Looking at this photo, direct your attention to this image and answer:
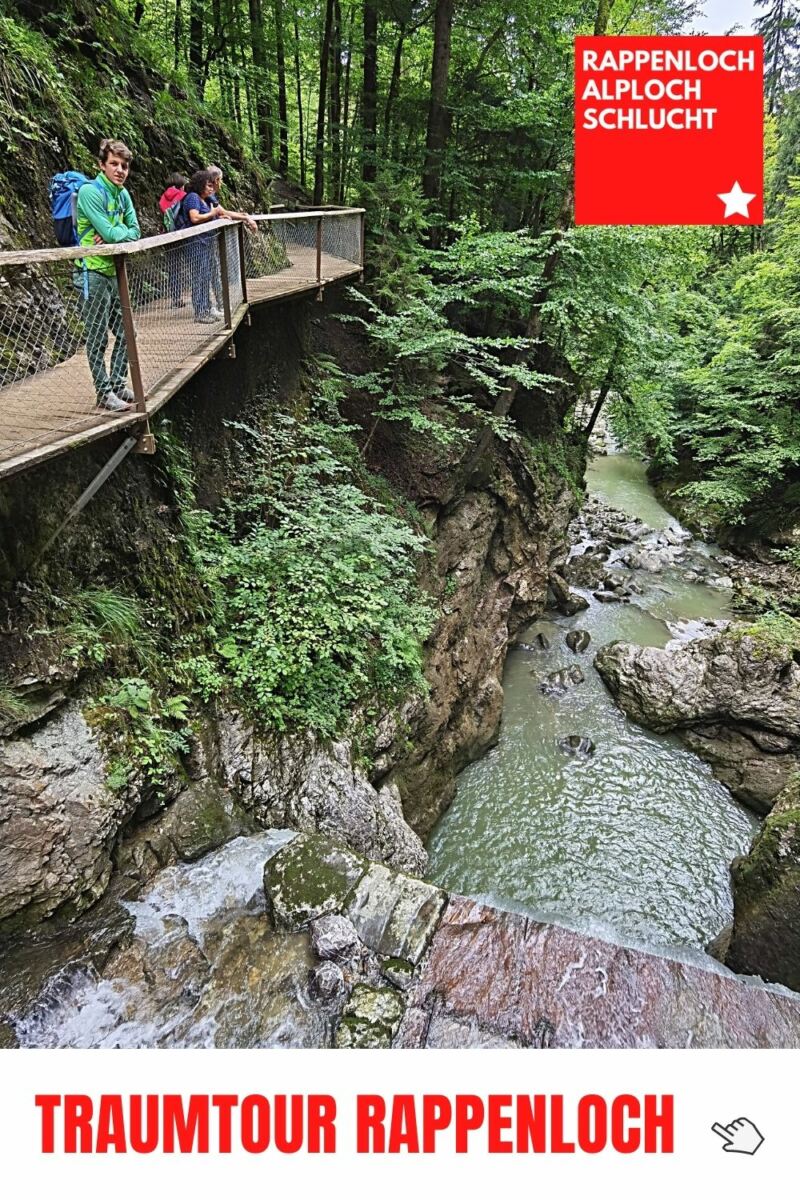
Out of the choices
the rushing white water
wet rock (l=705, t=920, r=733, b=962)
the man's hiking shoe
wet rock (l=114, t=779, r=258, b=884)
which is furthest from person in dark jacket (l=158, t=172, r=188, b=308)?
wet rock (l=705, t=920, r=733, b=962)

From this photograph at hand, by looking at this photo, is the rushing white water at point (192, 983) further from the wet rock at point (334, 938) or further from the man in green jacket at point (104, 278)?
the man in green jacket at point (104, 278)

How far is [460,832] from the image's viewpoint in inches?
338

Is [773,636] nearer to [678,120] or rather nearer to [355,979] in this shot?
[678,120]

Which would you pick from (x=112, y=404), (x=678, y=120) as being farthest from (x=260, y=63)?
(x=112, y=404)

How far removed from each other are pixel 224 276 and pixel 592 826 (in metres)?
8.77

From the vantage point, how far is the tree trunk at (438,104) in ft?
33.2

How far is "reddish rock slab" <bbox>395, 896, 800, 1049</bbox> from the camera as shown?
158 inches

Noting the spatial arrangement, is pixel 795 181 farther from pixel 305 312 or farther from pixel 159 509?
pixel 159 509

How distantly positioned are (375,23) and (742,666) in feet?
48.1

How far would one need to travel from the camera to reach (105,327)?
3951mm

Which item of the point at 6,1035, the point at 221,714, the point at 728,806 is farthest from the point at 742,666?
the point at 6,1035

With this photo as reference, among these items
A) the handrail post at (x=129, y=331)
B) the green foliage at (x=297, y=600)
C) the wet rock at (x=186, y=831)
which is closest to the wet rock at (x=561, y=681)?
the green foliage at (x=297, y=600)

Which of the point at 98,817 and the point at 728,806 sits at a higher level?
the point at 98,817

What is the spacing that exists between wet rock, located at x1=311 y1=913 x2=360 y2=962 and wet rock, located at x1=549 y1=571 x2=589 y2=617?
10.9 meters
